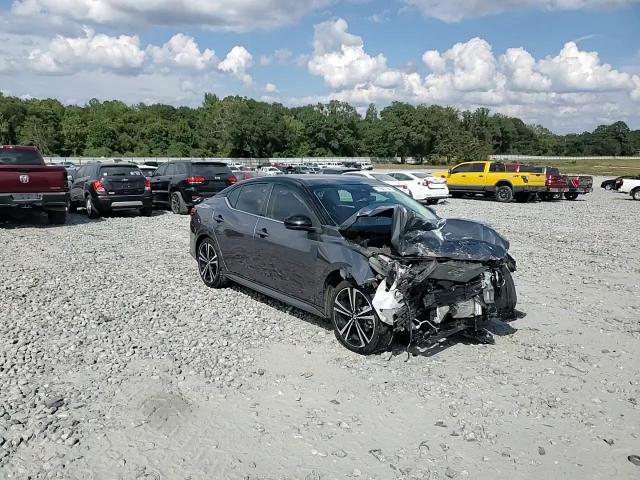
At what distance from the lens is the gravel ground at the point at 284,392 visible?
346 centimetres

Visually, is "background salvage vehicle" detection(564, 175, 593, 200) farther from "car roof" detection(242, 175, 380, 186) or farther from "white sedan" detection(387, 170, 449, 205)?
"car roof" detection(242, 175, 380, 186)

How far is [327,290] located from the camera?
216 inches

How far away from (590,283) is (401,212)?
4.55 meters

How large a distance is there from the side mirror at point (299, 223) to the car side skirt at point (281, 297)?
2.54 feet

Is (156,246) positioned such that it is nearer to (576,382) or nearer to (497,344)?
(497,344)

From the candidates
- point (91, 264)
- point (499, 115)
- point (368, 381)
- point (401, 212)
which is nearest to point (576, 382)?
point (368, 381)

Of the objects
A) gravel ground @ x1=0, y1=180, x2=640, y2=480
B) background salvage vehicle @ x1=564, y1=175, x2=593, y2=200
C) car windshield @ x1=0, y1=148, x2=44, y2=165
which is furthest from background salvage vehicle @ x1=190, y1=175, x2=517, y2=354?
background salvage vehicle @ x1=564, y1=175, x2=593, y2=200

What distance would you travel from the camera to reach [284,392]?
443 centimetres

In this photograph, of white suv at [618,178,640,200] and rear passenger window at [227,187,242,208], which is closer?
rear passenger window at [227,187,242,208]

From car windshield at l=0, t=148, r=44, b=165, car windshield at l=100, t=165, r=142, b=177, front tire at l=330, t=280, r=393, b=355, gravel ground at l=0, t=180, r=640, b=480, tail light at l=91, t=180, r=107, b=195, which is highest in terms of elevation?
car windshield at l=0, t=148, r=44, b=165

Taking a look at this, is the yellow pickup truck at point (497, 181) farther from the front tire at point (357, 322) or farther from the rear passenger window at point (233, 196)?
the front tire at point (357, 322)

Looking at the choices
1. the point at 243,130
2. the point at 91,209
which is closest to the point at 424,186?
the point at 91,209

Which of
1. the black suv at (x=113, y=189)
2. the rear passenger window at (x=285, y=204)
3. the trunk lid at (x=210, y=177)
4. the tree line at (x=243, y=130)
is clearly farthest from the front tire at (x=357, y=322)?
the tree line at (x=243, y=130)

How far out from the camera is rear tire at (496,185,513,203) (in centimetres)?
2462
